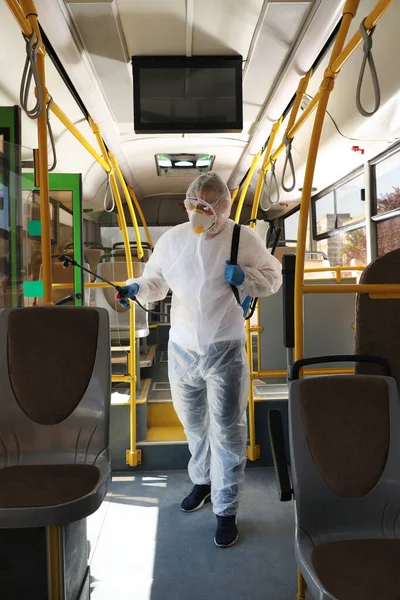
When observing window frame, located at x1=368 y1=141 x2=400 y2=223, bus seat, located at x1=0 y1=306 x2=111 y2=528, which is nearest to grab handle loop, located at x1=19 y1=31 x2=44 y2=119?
bus seat, located at x1=0 y1=306 x2=111 y2=528

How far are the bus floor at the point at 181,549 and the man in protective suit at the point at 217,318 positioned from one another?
6.0 inches

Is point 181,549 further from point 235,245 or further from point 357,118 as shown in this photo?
point 357,118

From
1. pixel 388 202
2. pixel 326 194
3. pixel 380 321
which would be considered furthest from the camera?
pixel 326 194

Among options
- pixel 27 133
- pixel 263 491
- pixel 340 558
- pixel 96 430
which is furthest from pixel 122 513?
pixel 27 133

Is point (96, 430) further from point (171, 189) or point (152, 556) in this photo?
point (171, 189)

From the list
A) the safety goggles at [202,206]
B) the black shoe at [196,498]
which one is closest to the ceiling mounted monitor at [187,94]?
the safety goggles at [202,206]

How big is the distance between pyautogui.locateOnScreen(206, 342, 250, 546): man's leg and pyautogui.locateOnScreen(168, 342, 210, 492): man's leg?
112 mm

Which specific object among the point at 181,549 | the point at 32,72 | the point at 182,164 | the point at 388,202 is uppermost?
the point at 182,164

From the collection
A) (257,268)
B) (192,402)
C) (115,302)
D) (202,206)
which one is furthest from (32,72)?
(115,302)

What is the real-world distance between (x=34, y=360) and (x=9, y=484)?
1.40 ft

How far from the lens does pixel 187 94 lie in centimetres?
276

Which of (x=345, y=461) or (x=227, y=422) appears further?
(x=227, y=422)

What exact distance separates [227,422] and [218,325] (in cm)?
49

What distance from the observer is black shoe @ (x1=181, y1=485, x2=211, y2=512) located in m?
2.67
